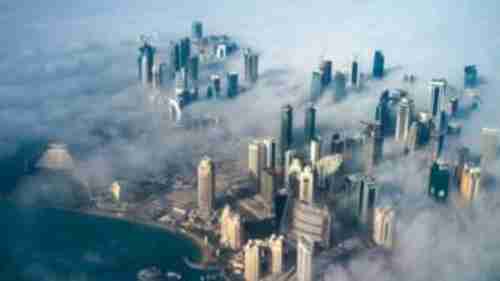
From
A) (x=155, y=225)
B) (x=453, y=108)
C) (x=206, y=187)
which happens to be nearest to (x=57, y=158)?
(x=155, y=225)

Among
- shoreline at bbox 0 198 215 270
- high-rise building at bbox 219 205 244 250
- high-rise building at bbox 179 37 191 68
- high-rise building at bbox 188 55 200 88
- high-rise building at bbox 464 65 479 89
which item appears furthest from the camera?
high-rise building at bbox 179 37 191 68

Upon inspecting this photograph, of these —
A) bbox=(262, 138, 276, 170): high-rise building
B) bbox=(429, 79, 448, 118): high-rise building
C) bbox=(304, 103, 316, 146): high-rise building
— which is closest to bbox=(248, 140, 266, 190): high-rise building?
bbox=(262, 138, 276, 170): high-rise building

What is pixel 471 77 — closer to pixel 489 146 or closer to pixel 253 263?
A: pixel 489 146

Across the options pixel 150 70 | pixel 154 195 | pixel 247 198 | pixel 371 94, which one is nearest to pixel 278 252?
pixel 247 198

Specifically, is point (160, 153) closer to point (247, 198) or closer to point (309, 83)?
point (247, 198)

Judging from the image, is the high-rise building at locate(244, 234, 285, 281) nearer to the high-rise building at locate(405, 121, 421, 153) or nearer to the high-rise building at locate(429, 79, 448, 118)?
the high-rise building at locate(405, 121, 421, 153)

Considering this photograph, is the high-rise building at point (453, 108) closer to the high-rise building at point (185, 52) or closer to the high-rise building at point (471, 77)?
the high-rise building at point (471, 77)

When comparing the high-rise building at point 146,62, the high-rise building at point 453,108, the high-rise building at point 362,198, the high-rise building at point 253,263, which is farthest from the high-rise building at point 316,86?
the high-rise building at point 253,263
